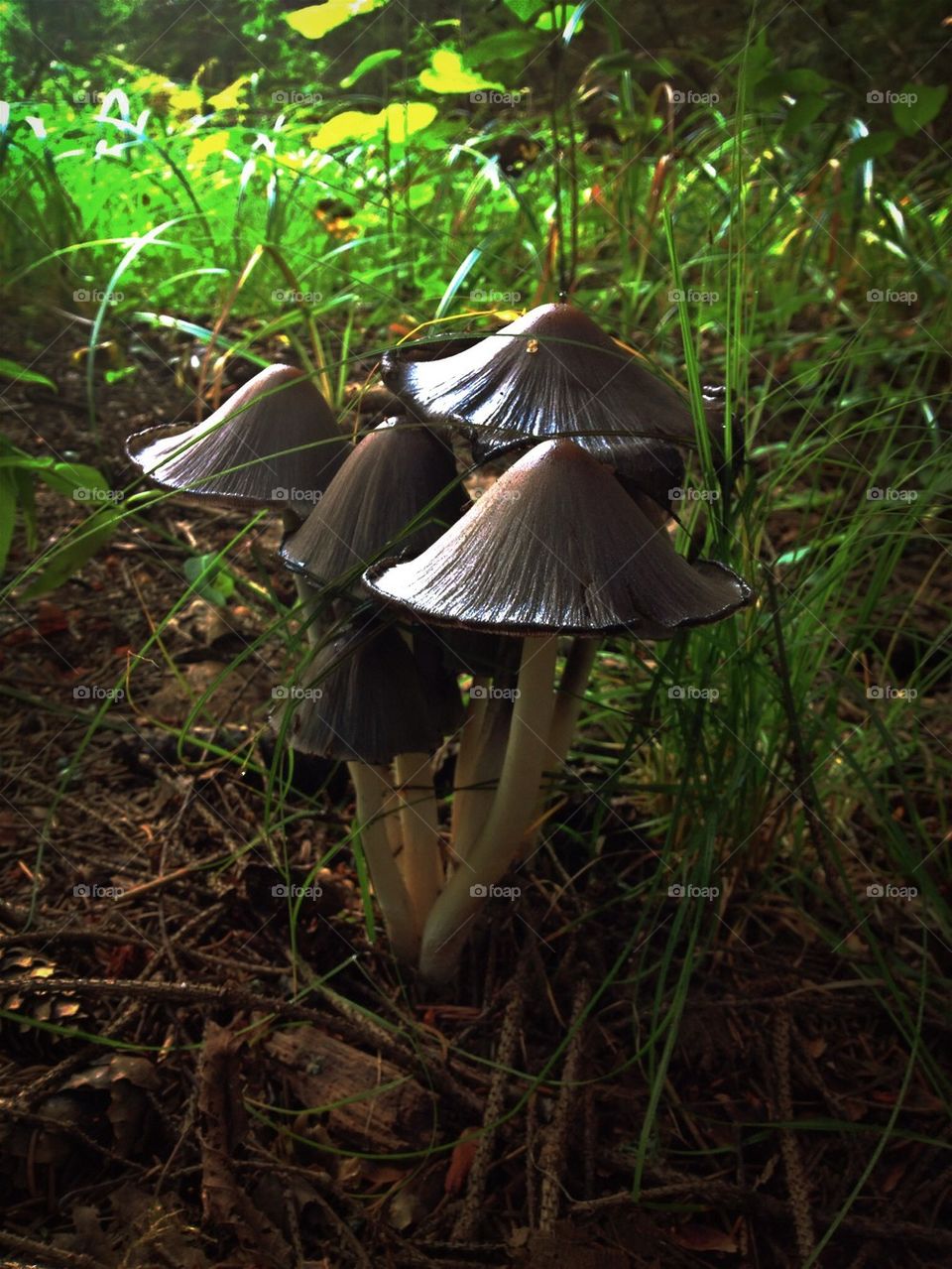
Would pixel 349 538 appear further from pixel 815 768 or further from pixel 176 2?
pixel 176 2

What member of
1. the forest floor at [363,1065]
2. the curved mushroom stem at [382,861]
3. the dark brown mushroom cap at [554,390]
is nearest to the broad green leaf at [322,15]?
the dark brown mushroom cap at [554,390]

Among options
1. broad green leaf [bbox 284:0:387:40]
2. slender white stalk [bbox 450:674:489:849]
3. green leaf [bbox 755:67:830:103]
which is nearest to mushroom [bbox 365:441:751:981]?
slender white stalk [bbox 450:674:489:849]

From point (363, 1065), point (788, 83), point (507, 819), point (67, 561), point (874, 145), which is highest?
point (788, 83)

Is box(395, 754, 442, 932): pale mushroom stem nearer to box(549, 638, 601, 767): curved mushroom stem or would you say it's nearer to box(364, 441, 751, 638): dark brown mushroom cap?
box(549, 638, 601, 767): curved mushroom stem

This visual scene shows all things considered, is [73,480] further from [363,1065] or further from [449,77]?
[449,77]

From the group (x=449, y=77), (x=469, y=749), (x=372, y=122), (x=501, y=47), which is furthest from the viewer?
(x=372, y=122)

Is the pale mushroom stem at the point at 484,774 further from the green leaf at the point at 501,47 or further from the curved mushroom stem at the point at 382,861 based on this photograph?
the green leaf at the point at 501,47

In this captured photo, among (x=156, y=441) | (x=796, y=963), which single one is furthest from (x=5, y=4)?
(x=796, y=963)

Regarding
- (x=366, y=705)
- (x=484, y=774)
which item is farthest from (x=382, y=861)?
(x=366, y=705)

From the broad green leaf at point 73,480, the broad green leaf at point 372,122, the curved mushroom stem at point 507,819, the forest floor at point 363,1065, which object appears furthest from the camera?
the broad green leaf at point 372,122
